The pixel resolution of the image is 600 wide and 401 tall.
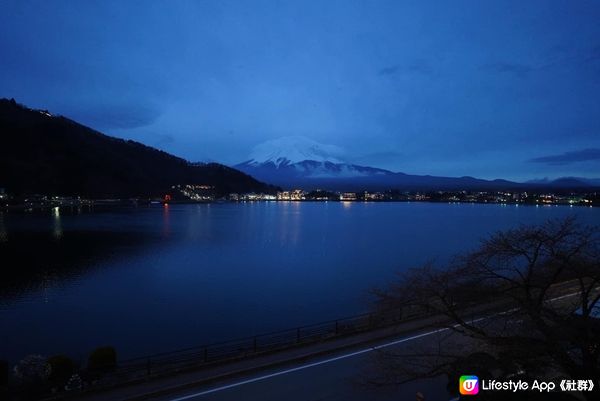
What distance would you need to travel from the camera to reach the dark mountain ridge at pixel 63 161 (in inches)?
5236

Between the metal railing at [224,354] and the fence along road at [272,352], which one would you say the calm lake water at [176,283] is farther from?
the fence along road at [272,352]

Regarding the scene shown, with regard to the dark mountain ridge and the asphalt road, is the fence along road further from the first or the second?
the dark mountain ridge

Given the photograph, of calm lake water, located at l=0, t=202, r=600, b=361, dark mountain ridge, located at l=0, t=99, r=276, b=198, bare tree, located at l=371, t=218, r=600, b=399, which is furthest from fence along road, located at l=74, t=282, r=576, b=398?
dark mountain ridge, located at l=0, t=99, r=276, b=198

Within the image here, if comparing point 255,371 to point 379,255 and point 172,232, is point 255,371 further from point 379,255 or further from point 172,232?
point 172,232

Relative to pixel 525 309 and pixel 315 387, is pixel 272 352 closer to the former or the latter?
pixel 315 387

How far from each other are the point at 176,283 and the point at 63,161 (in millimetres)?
133669

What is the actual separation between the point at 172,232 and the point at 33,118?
13702 centimetres

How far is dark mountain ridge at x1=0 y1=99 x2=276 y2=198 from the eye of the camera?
133 metres

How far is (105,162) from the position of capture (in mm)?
156375

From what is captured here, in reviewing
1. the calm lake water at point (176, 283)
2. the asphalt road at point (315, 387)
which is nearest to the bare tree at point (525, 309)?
the asphalt road at point (315, 387)

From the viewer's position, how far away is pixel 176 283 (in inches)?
1199

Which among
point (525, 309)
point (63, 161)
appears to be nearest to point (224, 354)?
point (525, 309)

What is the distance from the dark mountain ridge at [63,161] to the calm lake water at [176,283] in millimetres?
85385

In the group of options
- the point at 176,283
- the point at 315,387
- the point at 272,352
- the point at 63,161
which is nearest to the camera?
the point at 315,387
